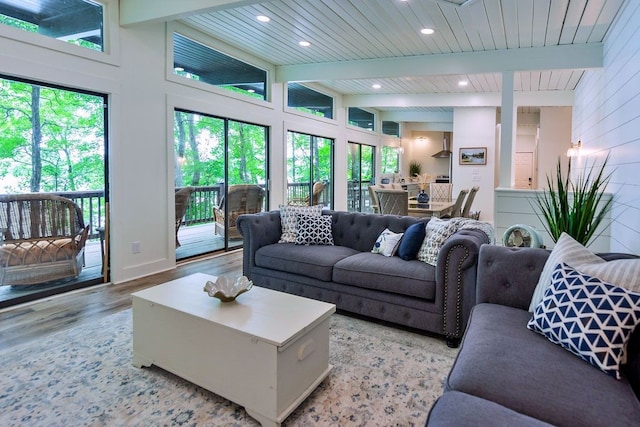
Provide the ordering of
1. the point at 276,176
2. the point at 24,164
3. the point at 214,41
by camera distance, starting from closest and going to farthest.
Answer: the point at 24,164, the point at 214,41, the point at 276,176

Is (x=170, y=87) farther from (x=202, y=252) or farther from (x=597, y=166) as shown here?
(x=597, y=166)

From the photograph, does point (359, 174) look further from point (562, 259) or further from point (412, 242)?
point (562, 259)

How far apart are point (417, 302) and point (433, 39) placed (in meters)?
3.47

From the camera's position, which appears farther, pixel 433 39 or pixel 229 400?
pixel 433 39

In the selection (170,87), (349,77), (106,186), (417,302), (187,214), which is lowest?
(417,302)

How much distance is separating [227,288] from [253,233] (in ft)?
4.56

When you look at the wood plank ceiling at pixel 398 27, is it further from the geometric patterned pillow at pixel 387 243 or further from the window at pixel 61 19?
the geometric patterned pillow at pixel 387 243

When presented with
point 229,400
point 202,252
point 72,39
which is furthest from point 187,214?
point 229,400

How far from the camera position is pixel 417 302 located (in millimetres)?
Answer: 2711

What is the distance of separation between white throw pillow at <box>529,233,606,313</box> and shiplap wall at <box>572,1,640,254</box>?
5.45 feet

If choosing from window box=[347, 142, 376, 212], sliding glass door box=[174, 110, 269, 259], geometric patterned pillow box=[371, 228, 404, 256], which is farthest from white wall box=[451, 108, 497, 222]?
geometric patterned pillow box=[371, 228, 404, 256]

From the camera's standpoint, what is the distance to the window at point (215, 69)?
15.3 feet

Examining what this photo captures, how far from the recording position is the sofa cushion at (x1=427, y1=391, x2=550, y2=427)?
1061mm

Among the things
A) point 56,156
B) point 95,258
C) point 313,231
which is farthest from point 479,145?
point 56,156
